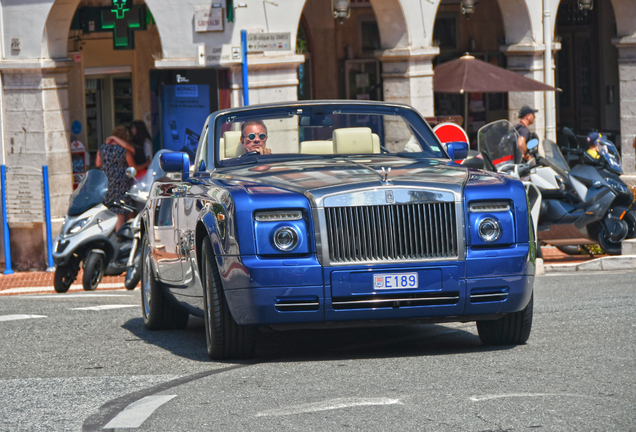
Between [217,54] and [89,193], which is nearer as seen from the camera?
[89,193]

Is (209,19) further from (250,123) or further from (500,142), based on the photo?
(250,123)

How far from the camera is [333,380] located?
5.67 metres

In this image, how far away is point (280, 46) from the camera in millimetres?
17719

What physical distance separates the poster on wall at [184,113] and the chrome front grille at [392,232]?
12.0 meters

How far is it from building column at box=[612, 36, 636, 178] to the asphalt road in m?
14.8

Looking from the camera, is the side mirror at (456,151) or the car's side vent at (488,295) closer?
the car's side vent at (488,295)

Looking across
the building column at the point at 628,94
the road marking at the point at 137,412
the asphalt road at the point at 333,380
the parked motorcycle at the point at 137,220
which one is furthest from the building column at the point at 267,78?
the road marking at the point at 137,412

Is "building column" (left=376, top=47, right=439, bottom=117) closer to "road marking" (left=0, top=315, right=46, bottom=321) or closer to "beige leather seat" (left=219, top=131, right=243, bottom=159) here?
"road marking" (left=0, top=315, right=46, bottom=321)

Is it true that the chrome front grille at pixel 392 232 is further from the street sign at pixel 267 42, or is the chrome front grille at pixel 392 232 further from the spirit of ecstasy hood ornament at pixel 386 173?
the street sign at pixel 267 42

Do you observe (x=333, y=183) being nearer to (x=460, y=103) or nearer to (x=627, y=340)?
(x=627, y=340)

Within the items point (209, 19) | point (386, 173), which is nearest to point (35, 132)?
point (209, 19)

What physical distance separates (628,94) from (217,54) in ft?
29.5

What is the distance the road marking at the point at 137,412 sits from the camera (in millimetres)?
4926

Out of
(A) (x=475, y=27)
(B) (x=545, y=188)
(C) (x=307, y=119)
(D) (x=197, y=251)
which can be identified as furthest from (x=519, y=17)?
(D) (x=197, y=251)
